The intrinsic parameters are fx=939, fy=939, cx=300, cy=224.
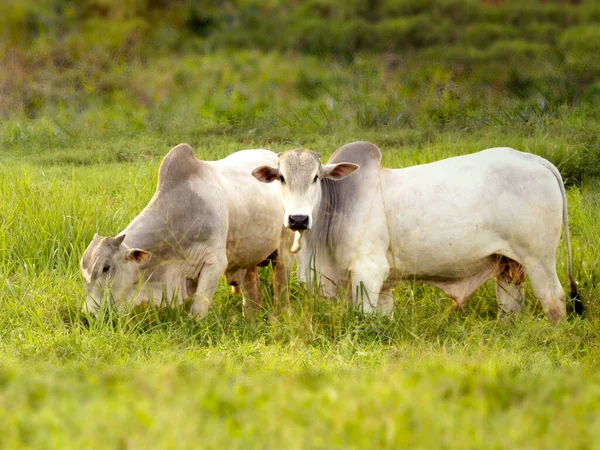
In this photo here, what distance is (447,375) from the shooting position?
2852 mm

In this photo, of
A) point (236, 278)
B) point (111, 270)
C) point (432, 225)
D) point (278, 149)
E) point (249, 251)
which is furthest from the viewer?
point (278, 149)

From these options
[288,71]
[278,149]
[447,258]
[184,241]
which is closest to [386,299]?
[447,258]

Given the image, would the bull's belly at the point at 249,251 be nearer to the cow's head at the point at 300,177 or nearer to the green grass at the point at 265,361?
the green grass at the point at 265,361

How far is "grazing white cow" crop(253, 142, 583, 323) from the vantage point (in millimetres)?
5020

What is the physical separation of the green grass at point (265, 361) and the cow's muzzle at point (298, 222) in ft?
1.41

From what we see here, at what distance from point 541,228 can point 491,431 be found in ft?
9.69

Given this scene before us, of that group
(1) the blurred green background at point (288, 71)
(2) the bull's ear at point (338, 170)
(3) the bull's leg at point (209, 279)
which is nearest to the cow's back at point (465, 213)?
(2) the bull's ear at point (338, 170)

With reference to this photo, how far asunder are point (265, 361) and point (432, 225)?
155 cm

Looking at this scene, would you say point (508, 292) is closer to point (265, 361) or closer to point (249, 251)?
point (249, 251)

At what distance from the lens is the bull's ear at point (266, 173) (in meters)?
4.98

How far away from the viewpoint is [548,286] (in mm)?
5145

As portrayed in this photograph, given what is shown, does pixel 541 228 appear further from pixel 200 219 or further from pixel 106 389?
pixel 106 389

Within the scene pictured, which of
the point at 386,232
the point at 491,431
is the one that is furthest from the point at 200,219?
the point at 491,431

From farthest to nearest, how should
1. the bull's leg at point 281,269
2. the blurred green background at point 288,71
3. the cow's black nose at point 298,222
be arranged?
the blurred green background at point 288,71, the bull's leg at point 281,269, the cow's black nose at point 298,222
